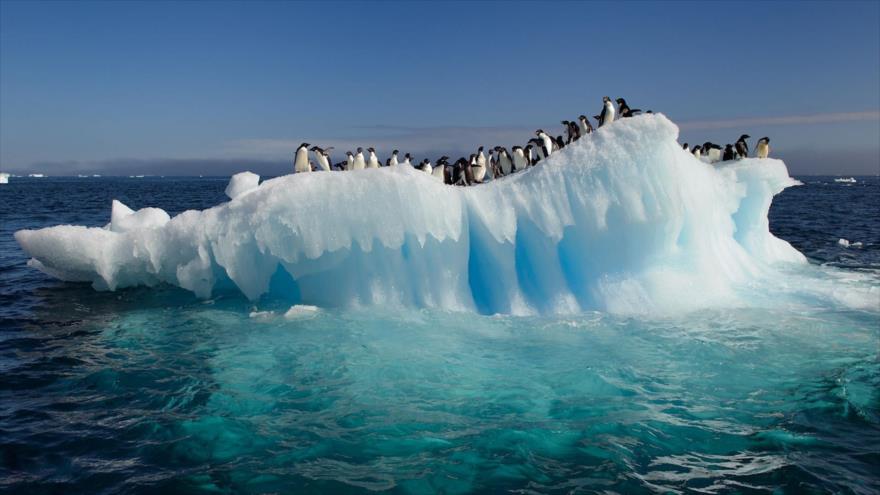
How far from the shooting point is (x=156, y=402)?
23.3 feet

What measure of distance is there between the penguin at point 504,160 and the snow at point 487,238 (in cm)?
745

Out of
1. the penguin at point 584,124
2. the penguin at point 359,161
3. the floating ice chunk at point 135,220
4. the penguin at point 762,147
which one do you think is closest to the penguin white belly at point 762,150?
the penguin at point 762,147

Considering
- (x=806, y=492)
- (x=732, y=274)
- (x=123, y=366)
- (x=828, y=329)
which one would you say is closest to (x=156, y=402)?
(x=123, y=366)

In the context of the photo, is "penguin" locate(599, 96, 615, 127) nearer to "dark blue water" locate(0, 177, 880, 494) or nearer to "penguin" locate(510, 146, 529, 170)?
"penguin" locate(510, 146, 529, 170)

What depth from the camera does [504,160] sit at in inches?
723

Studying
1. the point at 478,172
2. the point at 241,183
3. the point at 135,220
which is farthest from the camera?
the point at 478,172

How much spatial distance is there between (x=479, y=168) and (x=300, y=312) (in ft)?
28.1

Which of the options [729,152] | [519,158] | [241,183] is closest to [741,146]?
[729,152]

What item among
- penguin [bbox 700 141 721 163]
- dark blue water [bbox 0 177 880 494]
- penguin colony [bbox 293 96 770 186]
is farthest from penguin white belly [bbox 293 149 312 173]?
penguin [bbox 700 141 721 163]

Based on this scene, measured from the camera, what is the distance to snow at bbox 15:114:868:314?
32.5 feet

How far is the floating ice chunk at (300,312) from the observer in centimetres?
1028

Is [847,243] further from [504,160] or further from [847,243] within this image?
[504,160]

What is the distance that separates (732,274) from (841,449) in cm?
724

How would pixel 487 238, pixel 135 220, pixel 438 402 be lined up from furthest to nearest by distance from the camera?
1. pixel 135 220
2. pixel 487 238
3. pixel 438 402
